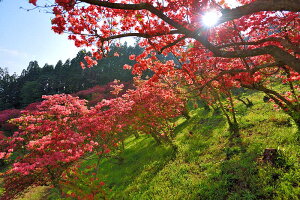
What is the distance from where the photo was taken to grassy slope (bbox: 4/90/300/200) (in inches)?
219

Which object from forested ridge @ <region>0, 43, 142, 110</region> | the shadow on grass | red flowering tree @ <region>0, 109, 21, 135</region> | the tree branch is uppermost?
forested ridge @ <region>0, 43, 142, 110</region>

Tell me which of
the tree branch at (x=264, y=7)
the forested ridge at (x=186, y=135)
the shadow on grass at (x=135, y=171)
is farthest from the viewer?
the shadow on grass at (x=135, y=171)

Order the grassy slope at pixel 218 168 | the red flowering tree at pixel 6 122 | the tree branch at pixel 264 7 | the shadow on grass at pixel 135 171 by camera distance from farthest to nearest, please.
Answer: the red flowering tree at pixel 6 122 < the shadow on grass at pixel 135 171 < the grassy slope at pixel 218 168 < the tree branch at pixel 264 7

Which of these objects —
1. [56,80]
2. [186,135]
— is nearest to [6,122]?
[56,80]

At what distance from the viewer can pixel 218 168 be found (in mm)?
7383

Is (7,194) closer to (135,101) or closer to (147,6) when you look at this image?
(135,101)

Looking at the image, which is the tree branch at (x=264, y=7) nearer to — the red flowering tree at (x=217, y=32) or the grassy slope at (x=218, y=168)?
the red flowering tree at (x=217, y=32)

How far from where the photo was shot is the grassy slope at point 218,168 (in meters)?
5.57

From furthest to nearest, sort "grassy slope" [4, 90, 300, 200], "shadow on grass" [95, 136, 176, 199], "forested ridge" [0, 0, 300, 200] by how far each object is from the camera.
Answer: "shadow on grass" [95, 136, 176, 199]
"grassy slope" [4, 90, 300, 200]
"forested ridge" [0, 0, 300, 200]

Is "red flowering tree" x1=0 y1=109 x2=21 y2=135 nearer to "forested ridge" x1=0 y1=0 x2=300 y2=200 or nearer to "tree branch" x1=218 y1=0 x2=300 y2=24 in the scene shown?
"forested ridge" x1=0 y1=0 x2=300 y2=200

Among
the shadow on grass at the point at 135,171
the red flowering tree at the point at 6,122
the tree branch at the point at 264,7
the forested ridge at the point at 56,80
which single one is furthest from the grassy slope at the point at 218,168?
the forested ridge at the point at 56,80

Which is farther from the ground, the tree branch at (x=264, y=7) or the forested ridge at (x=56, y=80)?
the forested ridge at (x=56, y=80)

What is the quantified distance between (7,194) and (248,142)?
36.4 feet

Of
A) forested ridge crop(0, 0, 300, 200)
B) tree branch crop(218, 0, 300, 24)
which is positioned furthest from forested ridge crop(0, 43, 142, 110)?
tree branch crop(218, 0, 300, 24)
